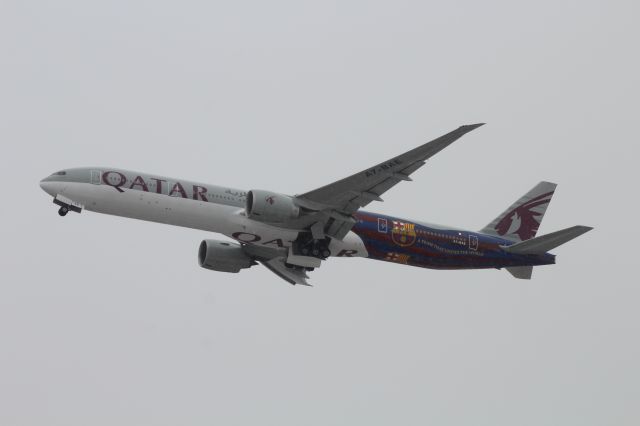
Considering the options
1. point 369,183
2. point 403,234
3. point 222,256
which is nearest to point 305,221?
point 369,183

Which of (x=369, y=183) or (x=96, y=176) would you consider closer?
(x=369, y=183)

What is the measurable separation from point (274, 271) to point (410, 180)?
1264 cm

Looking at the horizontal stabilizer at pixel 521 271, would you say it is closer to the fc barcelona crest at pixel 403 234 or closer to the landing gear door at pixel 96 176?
the fc barcelona crest at pixel 403 234

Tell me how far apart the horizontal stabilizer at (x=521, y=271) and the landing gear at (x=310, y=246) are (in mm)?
10574

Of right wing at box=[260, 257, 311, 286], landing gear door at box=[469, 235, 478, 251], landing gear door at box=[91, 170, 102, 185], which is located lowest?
right wing at box=[260, 257, 311, 286]

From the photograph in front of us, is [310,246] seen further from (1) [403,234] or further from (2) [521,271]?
(2) [521,271]

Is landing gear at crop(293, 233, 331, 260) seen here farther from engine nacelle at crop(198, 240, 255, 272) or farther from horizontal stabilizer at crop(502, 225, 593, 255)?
horizontal stabilizer at crop(502, 225, 593, 255)

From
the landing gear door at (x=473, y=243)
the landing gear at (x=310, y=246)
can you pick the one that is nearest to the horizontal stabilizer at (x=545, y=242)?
the landing gear door at (x=473, y=243)

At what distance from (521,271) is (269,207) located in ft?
49.0

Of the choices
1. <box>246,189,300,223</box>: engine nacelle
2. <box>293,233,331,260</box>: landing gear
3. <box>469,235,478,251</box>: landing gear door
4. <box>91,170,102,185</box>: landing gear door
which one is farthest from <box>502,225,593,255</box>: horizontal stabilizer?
<box>91,170,102,185</box>: landing gear door

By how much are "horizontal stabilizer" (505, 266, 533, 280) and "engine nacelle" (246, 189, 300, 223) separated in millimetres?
13078

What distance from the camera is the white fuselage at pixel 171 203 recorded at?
45562mm

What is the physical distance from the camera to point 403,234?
164ft

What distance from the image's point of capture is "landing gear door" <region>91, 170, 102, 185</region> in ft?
150
